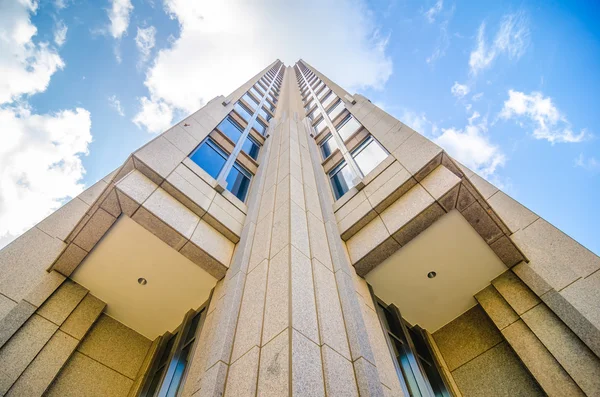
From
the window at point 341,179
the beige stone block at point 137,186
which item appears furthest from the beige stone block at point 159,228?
the window at point 341,179

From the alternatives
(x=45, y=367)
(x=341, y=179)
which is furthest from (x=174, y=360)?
(x=341, y=179)

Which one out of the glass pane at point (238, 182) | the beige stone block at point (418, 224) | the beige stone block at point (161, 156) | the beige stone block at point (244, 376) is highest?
the glass pane at point (238, 182)

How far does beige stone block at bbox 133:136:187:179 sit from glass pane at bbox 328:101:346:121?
11.9 metres

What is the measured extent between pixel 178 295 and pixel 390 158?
318 inches

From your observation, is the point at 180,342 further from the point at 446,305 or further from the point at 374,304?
the point at 446,305

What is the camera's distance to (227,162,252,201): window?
11812mm

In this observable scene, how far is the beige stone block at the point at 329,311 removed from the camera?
4996 mm

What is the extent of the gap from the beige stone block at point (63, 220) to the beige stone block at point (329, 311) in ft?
22.7

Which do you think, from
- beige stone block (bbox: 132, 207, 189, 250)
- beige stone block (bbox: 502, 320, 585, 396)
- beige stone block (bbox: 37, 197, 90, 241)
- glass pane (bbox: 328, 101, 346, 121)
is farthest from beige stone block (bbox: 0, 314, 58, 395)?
glass pane (bbox: 328, 101, 346, 121)

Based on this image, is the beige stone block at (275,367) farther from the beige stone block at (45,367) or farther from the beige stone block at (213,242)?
the beige stone block at (45,367)

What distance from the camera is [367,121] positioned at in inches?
575

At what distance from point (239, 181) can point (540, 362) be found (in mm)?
10797

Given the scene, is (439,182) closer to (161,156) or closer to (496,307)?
(496,307)

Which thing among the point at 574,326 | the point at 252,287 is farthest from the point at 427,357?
the point at 252,287
